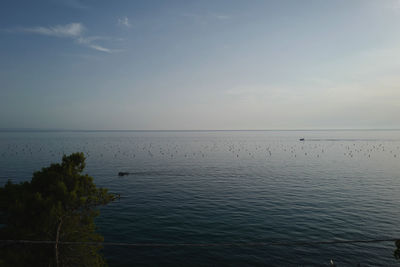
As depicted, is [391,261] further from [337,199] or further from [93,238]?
[93,238]

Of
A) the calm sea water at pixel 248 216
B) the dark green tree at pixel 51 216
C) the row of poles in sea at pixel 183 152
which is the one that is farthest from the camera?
the row of poles in sea at pixel 183 152

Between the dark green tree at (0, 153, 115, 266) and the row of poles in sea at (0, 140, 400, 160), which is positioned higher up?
the dark green tree at (0, 153, 115, 266)

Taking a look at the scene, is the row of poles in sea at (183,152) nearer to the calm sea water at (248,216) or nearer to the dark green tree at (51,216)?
the calm sea water at (248,216)

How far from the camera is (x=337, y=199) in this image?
1927 inches

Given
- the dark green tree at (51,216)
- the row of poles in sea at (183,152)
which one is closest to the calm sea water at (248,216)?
the dark green tree at (51,216)

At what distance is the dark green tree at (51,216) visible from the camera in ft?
53.0

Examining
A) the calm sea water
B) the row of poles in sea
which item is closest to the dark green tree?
the calm sea water

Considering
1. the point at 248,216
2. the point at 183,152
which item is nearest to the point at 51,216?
the point at 248,216

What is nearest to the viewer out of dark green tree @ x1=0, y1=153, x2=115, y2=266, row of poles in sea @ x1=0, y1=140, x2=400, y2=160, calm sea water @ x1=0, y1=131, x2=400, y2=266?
dark green tree @ x1=0, y1=153, x2=115, y2=266

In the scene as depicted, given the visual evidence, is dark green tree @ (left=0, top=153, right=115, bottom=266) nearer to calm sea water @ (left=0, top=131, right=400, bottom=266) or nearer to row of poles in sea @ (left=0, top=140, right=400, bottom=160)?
calm sea water @ (left=0, top=131, right=400, bottom=266)

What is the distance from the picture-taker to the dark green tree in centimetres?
1614

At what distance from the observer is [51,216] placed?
52.5ft

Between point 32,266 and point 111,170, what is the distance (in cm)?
6574

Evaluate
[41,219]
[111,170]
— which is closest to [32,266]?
[41,219]
